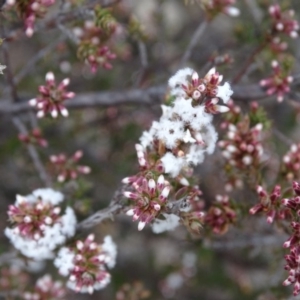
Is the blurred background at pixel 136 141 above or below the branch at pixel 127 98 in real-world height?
below

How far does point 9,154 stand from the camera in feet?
16.0

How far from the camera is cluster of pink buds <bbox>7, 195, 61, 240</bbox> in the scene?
9.73 ft

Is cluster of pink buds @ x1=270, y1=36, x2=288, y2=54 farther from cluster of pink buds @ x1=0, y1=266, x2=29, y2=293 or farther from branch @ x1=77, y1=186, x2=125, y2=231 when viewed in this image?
cluster of pink buds @ x1=0, y1=266, x2=29, y2=293

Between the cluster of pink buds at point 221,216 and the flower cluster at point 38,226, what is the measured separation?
2.83ft

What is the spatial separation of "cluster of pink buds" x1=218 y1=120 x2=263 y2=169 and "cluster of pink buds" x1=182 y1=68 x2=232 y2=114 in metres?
0.73

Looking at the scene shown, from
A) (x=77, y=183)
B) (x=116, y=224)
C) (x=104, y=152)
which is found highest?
(x=77, y=183)

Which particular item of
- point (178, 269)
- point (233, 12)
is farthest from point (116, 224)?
point (233, 12)

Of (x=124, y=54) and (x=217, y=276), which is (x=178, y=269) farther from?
(x=124, y=54)

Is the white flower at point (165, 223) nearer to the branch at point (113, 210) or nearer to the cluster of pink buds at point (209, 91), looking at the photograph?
the branch at point (113, 210)

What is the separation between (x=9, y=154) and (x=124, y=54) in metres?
1.41

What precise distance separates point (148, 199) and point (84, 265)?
68cm

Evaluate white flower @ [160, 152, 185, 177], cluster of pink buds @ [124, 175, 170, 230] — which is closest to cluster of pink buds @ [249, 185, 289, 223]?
white flower @ [160, 152, 185, 177]

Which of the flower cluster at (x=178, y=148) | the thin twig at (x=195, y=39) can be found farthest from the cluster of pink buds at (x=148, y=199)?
the thin twig at (x=195, y=39)

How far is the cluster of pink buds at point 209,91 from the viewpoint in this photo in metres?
2.59
